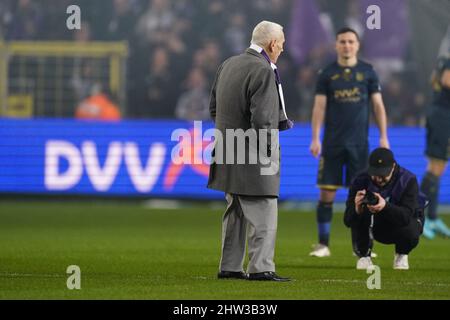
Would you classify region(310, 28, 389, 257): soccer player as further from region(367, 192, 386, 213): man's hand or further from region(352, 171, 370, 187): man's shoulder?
region(367, 192, 386, 213): man's hand

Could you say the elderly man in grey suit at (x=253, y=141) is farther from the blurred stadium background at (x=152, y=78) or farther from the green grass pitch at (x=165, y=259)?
the blurred stadium background at (x=152, y=78)

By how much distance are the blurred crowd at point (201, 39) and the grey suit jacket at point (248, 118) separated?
11.6 metres

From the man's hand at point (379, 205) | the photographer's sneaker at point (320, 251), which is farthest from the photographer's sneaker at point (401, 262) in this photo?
the photographer's sneaker at point (320, 251)

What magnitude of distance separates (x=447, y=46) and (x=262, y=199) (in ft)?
41.2

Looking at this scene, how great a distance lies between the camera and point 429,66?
22.2 meters

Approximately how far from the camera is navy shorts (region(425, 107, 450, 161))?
645 inches

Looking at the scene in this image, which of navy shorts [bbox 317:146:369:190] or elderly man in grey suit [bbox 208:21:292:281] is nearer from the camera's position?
elderly man in grey suit [bbox 208:21:292:281]

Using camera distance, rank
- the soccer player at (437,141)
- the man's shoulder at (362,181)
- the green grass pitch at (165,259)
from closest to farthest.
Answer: the green grass pitch at (165,259)
the man's shoulder at (362,181)
the soccer player at (437,141)

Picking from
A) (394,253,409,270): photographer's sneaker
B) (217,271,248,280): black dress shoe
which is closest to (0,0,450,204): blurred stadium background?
(394,253,409,270): photographer's sneaker

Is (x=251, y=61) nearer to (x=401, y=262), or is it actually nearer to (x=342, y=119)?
(x=401, y=262)

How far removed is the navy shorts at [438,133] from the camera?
16.4m

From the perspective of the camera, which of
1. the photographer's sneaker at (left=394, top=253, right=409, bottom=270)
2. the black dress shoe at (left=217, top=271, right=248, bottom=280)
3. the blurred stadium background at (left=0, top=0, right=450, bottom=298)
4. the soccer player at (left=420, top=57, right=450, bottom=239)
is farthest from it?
the blurred stadium background at (left=0, top=0, right=450, bottom=298)

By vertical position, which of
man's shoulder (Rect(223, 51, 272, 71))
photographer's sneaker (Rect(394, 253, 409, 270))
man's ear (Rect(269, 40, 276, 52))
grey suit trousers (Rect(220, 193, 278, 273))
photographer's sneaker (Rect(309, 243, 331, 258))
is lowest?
photographer's sneaker (Rect(309, 243, 331, 258))
